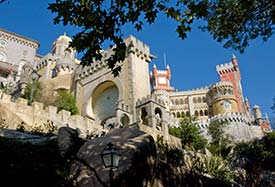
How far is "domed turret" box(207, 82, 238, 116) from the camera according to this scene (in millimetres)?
58375

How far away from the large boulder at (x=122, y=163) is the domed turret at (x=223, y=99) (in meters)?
51.6

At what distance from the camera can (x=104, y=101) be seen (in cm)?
3581

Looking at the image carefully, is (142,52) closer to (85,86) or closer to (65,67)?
(85,86)

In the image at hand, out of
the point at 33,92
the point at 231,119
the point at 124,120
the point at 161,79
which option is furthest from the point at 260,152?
the point at 161,79

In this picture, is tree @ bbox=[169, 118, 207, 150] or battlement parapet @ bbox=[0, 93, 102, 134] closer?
battlement parapet @ bbox=[0, 93, 102, 134]

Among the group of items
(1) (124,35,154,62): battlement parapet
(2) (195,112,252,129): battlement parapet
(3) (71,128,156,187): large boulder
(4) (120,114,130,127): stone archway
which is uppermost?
(1) (124,35,154,62): battlement parapet

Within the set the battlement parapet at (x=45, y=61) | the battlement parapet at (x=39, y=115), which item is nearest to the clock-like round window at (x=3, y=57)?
the battlement parapet at (x=45, y=61)

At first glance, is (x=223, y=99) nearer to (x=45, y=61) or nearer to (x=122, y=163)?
(x=45, y=61)

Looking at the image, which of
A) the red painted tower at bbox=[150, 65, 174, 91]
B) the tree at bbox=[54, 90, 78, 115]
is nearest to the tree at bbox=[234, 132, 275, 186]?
the tree at bbox=[54, 90, 78, 115]

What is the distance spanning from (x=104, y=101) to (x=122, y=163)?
1114 inches

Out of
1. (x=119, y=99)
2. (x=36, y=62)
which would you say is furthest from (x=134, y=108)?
(x=36, y=62)

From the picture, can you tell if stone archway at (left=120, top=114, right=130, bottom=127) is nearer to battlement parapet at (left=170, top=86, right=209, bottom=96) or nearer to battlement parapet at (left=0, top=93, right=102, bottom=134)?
battlement parapet at (left=0, top=93, right=102, bottom=134)

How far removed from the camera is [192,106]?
7106 centimetres

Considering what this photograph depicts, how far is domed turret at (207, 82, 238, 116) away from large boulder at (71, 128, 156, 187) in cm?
5157
